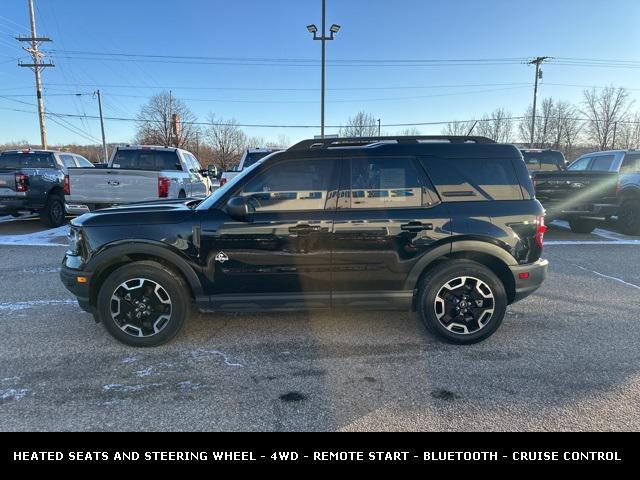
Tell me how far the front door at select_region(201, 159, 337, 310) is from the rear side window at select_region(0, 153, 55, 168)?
1033 cm

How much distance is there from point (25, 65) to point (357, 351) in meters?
37.2

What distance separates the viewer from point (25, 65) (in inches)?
1208

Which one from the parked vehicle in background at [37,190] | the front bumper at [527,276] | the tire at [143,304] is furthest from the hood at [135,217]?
the parked vehicle in background at [37,190]

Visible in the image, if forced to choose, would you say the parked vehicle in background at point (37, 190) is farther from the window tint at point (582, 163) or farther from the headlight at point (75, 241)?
the window tint at point (582, 163)

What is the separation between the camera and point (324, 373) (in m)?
3.40

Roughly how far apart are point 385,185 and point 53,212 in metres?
9.98

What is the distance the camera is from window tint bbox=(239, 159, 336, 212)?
12.4 feet

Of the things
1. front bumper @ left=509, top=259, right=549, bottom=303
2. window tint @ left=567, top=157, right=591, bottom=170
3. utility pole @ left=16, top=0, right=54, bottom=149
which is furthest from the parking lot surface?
utility pole @ left=16, top=0, right=54, bottom=149

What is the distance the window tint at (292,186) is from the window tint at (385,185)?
0.68 feet

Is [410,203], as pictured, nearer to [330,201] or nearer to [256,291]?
[330,201]

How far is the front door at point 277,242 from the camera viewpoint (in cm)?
372
